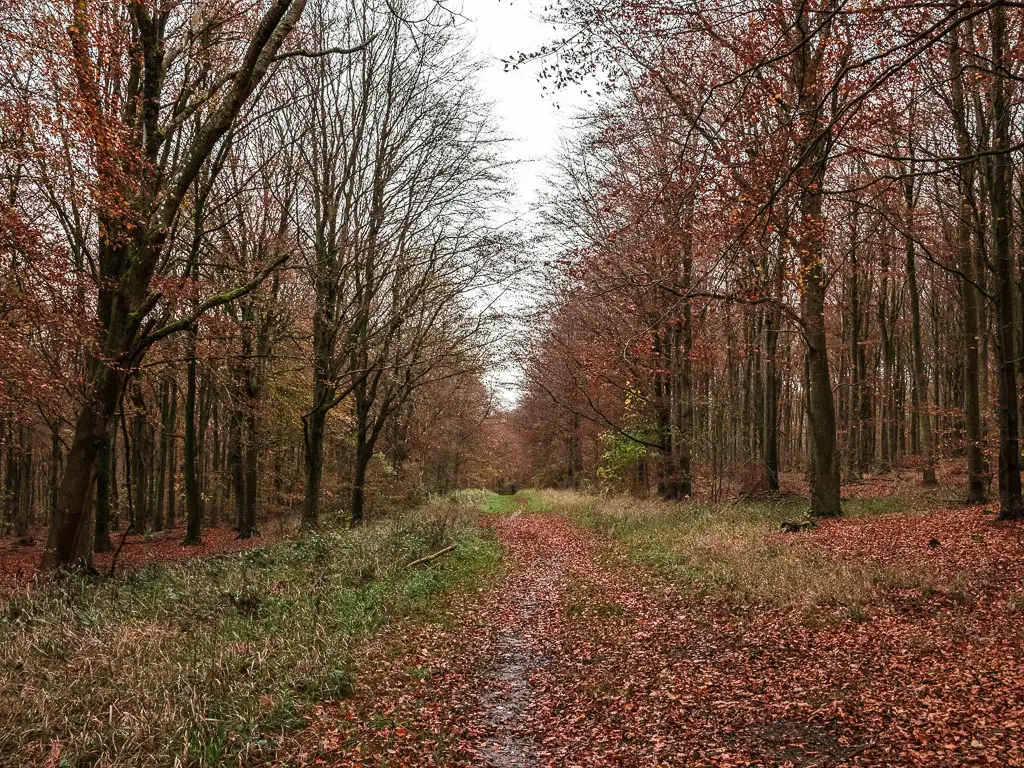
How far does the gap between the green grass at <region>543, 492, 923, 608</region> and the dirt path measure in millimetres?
622

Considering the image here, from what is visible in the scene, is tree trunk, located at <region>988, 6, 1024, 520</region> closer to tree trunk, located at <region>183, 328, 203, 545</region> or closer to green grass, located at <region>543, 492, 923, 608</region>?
green grass, located at <region>543, 492, 923, 608</region>

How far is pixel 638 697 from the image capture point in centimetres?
553

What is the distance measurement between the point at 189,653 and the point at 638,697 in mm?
4420

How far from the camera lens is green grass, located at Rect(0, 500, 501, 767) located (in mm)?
4453

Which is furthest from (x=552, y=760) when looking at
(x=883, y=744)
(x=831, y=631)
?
(x=831, y=631)

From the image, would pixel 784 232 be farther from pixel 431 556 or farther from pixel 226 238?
pixel 226 238

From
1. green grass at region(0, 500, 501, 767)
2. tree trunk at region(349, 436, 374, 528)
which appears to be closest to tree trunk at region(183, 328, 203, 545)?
tree trunk at region(349, 436, 374, 528)

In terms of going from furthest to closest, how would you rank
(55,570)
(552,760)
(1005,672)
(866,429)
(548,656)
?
(866,429)
(55,570)
(548,656)
(1005,672)
(552,760)

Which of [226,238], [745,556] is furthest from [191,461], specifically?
[745,556]

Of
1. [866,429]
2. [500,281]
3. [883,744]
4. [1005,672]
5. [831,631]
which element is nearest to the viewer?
[883,744]

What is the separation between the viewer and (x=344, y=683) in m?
5.64

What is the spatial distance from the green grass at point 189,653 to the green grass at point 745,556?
Answer: 12.8 ft

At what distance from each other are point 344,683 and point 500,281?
46.9 feet

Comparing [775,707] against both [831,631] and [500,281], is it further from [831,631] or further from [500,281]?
[500,281]
